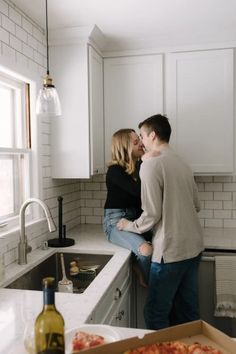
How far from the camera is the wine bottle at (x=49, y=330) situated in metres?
0.77

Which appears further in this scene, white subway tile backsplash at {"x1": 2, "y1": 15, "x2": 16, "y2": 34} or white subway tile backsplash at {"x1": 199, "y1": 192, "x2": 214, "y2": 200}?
white subway tile backsplash at {"x1": 199, "y1": 192, "x2": 214, "y2": 200}

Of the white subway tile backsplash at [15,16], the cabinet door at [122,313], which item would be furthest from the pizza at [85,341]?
the white subway tile backsplash at [15,16]

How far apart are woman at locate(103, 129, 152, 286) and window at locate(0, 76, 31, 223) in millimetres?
568

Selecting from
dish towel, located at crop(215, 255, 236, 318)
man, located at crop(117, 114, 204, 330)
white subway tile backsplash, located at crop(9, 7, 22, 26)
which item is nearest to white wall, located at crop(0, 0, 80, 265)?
white subway tile backsplash, located at crop(9, 7, 22, 26)

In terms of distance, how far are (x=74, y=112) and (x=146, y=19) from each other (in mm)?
790

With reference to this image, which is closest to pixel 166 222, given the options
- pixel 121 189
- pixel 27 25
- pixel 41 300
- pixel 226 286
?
pixel 121 189

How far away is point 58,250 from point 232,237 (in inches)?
51.5

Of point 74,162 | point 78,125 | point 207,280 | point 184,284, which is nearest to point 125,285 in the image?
point 184,284

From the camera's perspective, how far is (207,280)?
8.14 ft

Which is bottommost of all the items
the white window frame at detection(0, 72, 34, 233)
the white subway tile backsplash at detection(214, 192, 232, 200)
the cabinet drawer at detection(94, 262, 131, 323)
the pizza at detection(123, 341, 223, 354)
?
the cabinet drawer at detection(94, 262, 131, 323)

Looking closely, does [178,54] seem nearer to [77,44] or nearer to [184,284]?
[77,44]

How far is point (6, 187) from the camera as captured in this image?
85.3 inches

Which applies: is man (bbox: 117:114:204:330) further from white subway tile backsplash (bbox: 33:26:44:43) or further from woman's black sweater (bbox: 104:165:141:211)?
white subway tile backsplash (bbox: 33:26:44:43)

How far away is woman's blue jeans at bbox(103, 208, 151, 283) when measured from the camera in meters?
2.17
